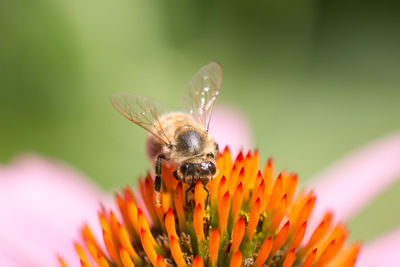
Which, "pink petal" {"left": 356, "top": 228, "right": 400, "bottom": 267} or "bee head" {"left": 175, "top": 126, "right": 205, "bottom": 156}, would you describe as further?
"pink petal" {"left": 356, "top": 228, "right": 400, "bottom": 267}

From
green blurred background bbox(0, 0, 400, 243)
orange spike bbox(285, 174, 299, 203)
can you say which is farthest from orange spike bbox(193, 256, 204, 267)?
green blurred background bbox(0, 0, 400, 243)

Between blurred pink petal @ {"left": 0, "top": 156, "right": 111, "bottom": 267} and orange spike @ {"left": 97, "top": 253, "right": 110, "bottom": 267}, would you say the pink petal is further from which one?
blurred pink petal @ {"left": 0, "top": 156, "right": 111, "bottom": 267}

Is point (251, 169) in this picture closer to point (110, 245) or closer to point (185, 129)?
point (185, 129)

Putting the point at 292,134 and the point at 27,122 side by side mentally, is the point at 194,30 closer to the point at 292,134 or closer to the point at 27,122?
the point at 292,134

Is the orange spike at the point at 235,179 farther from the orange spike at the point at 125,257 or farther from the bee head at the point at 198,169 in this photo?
the orange spike at the point at 125,257

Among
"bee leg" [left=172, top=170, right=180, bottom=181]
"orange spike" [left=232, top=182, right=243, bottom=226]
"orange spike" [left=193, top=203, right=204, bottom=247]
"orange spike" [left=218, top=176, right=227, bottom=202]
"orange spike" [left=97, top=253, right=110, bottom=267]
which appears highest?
"bee leg" [left=172, top=170, right=180, bottom=181]

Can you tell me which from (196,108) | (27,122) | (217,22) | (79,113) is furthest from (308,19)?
(196,108)

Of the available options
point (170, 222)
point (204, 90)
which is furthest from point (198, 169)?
point (204, 90)
